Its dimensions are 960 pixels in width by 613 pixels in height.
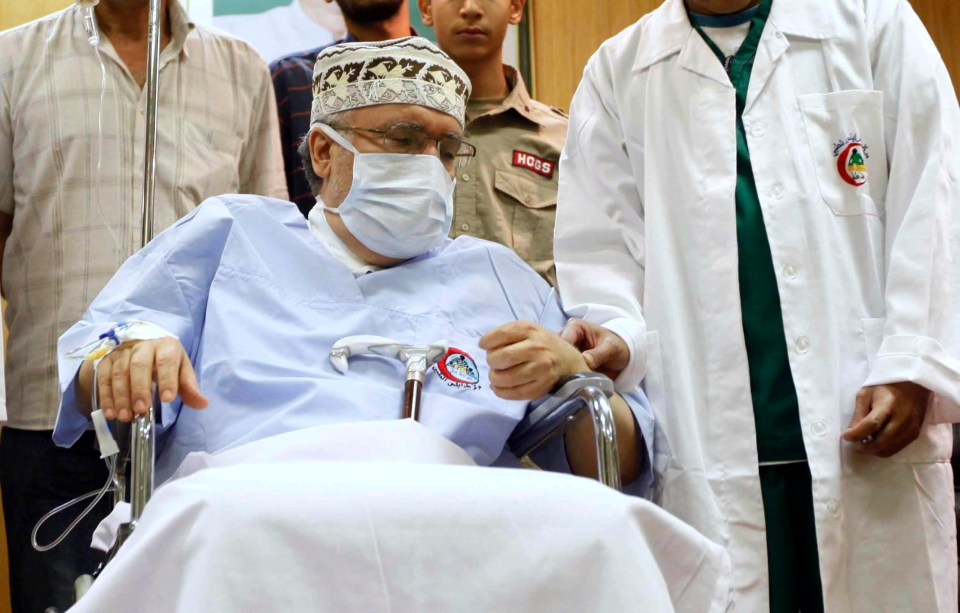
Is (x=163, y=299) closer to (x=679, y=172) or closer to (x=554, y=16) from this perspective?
(x=679, y=172)

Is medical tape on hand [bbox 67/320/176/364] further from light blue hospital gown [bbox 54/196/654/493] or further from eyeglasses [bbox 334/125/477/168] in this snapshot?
eyeglasses [bbox 334/125/477/168]

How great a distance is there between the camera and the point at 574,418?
71.5 inches

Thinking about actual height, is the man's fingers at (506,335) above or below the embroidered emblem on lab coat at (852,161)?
below

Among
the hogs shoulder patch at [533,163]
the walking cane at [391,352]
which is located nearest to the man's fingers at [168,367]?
the walking cane at [391,352]

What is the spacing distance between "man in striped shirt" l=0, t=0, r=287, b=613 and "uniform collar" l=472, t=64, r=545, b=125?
22.3 inches

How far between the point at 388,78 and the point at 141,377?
2.74 ft

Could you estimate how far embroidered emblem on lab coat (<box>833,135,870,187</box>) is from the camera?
6.53ft

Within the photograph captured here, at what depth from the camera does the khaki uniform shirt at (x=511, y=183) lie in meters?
2.76

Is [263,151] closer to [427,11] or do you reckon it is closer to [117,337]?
[427,11]

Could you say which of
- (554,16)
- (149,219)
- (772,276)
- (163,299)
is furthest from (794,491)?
(554,16)

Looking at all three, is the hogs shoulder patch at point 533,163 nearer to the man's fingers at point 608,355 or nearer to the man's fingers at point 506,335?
the man's fingers at point 608,355

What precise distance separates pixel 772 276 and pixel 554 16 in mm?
2466

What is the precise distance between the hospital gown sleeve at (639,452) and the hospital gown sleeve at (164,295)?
64 centimetres

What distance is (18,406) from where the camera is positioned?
252 centimetres
